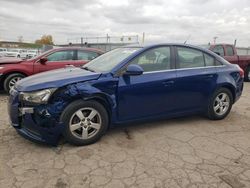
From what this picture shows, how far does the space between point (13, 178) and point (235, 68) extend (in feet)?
14.7

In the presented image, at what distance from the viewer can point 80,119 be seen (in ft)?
11.9

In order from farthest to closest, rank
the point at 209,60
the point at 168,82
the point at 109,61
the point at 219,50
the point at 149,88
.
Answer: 1. the point at 219,50
2. the point at 209,60
3. the point at 109,61
4. the point at 168,82
5. the point at 149,88

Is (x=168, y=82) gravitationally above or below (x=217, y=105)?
above

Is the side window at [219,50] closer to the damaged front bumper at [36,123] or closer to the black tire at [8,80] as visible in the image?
the black tire at [8,80]


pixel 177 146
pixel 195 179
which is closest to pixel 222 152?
pixel 177 146

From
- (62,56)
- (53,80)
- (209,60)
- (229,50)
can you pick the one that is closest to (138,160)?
(53,80)

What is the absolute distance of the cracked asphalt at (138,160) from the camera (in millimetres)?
2883

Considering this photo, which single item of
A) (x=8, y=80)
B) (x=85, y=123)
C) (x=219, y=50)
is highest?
(x=219, y=50)

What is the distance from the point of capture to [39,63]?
758 cm

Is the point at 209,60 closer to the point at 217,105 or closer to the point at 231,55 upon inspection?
the point at 217,105

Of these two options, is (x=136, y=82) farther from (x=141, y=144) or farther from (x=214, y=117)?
(x=214, y=117)

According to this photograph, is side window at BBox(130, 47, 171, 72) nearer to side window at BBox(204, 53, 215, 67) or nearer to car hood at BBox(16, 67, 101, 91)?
car hood at BBox(16, 67, 101, 91)

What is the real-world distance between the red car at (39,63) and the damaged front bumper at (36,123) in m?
4.06

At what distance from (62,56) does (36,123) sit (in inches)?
190
